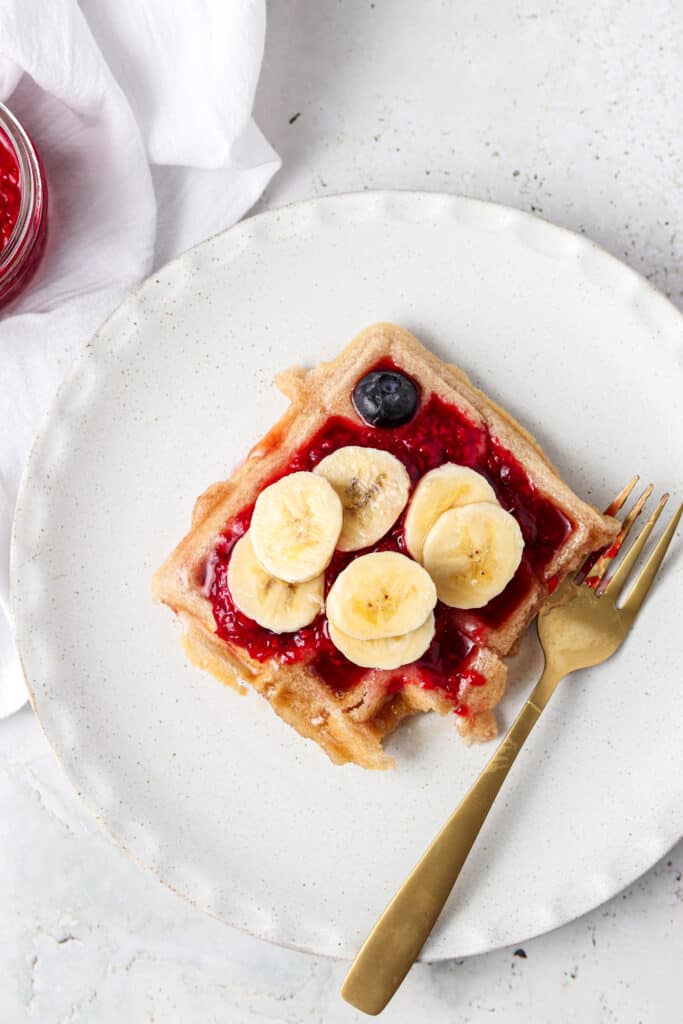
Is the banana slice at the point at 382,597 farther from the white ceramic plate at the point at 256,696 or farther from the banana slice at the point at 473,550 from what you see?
the white ceramic plate at the point at 256,696

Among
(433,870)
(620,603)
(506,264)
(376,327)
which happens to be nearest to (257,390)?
(376,327)

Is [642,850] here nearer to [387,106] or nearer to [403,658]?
[403,658]

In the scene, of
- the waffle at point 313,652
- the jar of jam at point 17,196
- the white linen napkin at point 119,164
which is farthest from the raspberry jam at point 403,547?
the jar of jam at point 17,196

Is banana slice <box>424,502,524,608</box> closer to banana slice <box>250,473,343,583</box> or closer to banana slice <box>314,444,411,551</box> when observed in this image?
banana slice <box>314,444,411,551</box>

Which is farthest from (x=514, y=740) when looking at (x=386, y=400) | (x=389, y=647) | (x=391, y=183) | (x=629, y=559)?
(x=391, y=183)

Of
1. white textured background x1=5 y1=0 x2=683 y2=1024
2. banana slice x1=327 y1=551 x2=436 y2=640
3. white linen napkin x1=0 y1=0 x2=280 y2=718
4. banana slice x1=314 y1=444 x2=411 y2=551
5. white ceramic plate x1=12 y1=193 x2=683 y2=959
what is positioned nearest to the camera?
banana slice x1=327 y1=551 x2=436 y2=640

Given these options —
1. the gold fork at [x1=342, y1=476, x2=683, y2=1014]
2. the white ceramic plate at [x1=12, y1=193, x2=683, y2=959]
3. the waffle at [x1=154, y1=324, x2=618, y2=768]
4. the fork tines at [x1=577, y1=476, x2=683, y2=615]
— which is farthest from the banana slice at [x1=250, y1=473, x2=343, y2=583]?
the fork tines at [x1=577, y1=476, x2=683, y2=615]
